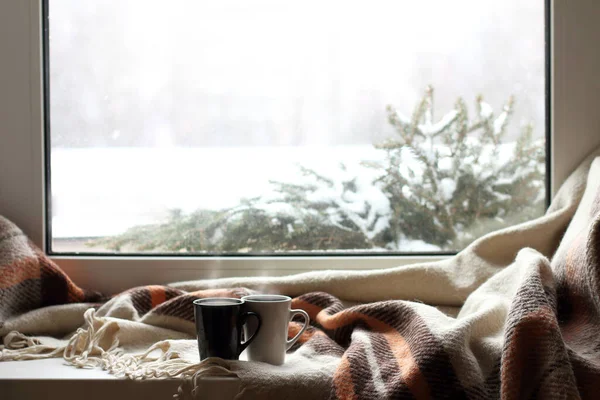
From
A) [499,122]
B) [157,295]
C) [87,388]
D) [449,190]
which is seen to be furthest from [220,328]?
[499,122]

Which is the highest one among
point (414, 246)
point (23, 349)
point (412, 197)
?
point (412, 197)

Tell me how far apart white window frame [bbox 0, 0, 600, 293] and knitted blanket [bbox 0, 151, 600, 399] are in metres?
0.06

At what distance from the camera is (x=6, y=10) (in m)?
1.22

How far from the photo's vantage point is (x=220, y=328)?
0.80 meters

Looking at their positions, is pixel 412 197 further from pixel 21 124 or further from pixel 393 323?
pixel 21 124

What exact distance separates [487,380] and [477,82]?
0.71 meters

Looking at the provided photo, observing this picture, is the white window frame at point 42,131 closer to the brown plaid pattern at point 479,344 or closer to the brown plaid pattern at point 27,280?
the brown plaid pattern at point 27,280

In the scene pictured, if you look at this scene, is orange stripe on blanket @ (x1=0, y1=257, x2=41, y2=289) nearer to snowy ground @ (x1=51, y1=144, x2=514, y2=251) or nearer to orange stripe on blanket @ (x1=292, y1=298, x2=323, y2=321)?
snowy ground @ (x1=51, y1=144, x2=514, y2=251)

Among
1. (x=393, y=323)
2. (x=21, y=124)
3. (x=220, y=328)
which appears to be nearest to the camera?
(x=220, y=328)

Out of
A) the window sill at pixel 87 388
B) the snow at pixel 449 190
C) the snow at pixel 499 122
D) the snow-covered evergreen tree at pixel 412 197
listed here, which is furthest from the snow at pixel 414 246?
the window sill at pixel 87 388

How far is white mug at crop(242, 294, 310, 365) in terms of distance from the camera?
83 centimetres

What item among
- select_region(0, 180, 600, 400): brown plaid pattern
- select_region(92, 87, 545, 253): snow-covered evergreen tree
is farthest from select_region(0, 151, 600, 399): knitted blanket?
select_region(92, 87, 545, 253): snow-covered evergreen tree

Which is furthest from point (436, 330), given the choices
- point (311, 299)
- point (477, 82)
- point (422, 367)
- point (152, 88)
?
point (152, 88)

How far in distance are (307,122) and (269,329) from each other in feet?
1.83
